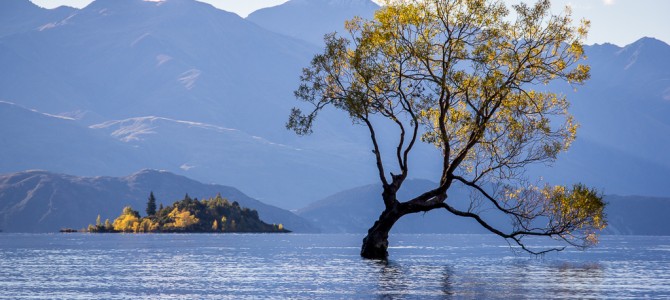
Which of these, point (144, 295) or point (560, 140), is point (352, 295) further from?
point (560, 140)

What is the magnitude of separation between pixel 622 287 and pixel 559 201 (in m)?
13.5

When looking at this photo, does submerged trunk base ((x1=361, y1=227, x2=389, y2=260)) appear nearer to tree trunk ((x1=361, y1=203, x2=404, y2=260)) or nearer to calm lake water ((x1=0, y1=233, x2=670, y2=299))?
tree trunk ((x1=361, y1=203, x2=404, y2=260))

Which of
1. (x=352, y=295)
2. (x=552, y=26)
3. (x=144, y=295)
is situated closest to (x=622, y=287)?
(x=352, y=295)

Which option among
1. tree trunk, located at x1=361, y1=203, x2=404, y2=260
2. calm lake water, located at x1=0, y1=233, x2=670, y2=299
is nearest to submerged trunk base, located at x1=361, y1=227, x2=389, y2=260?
tree trunk, located at x1=361, y1=203, x2=404, y2=260

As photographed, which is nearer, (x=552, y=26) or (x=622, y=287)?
(x=622, y=287)

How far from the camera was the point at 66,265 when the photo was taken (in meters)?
89.1

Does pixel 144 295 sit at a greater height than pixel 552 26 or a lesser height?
Result: lesser

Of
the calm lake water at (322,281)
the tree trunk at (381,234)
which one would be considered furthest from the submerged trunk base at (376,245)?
the calm lake water at (322,281)

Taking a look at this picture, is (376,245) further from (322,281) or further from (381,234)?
(322,281)

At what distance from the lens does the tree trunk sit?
84.4 meters

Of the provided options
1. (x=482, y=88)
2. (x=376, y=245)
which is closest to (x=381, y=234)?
(x=376, y=245)

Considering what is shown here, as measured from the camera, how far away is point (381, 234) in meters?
87.8

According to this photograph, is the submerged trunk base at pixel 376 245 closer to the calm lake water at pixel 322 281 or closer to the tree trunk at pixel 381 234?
the tree trunk at pixel 381 234

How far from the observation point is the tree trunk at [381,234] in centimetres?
8444
